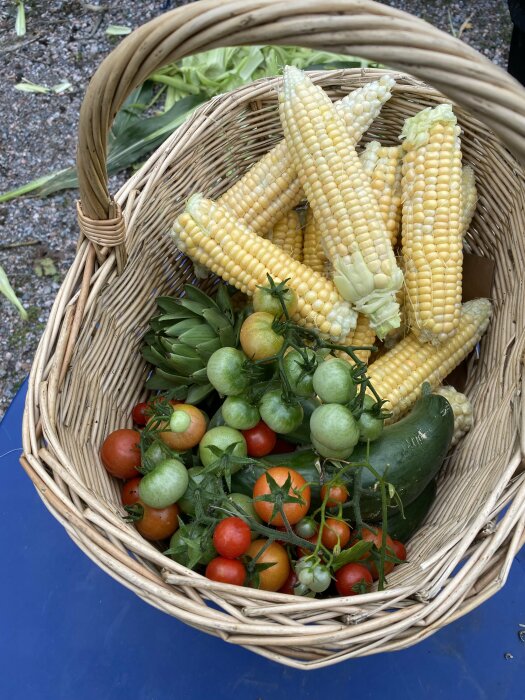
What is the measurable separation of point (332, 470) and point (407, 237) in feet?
1.59

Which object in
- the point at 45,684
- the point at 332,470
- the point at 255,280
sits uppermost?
the point at 255,280

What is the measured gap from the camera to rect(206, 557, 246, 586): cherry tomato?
0.96m

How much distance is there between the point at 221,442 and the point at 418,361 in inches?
17.5

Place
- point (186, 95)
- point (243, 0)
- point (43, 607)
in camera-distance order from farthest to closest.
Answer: point (186, 95), point (43, 607), point (243, 0)

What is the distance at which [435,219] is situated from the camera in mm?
1221

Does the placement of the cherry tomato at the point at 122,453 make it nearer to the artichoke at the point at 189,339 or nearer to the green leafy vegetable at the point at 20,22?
the artichoke at the point at 189,339

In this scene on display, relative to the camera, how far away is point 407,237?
4.10ft

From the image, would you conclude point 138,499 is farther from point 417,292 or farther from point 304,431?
point 417,292

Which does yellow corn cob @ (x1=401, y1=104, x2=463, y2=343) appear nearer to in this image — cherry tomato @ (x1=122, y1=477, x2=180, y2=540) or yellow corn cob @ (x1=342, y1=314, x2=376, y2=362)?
yellow corn cob @ (x1=342, y1=314, x2=376, y2=362)

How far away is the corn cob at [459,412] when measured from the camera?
1.27 metres

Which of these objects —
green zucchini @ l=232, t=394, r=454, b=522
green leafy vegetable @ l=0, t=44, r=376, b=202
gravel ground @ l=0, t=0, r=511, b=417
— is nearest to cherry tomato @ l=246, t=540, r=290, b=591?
green zucchini @ l=232, t=394, r=454, b=522

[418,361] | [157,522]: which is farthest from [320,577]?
[418,361]

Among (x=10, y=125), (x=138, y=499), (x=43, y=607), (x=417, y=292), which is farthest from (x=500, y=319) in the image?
(x=10, y=125)

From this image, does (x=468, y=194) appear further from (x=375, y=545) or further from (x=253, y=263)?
(x=375, y=545)
